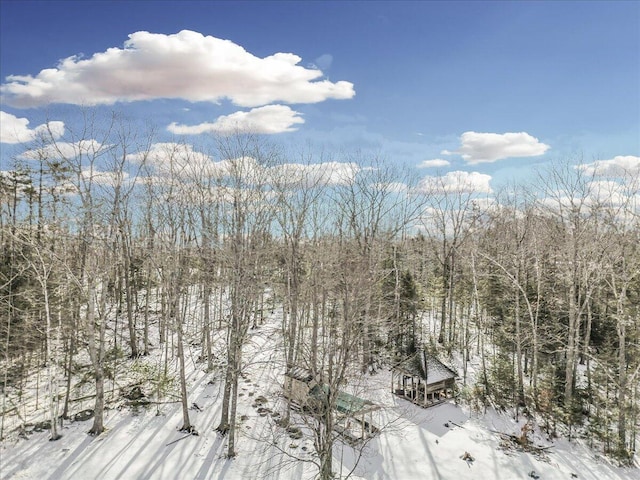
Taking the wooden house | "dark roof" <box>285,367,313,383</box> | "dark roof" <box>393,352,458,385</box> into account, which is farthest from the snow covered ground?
"dark roof" <box>393,352,458,385</box>

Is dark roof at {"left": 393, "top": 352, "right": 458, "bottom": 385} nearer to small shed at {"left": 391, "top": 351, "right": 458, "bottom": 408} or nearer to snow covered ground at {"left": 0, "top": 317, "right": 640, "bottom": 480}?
small shed at {"left": 391, "top": 351, "right": 458, "bottom": 408}

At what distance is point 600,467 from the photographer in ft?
50.9

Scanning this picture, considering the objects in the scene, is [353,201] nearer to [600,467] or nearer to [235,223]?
[235,223]

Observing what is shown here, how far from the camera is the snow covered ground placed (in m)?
14.5

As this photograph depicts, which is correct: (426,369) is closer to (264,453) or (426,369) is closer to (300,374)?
(300,374)

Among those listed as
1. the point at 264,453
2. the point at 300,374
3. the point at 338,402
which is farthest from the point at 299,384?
the point at 264,453

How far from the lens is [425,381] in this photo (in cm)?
1997

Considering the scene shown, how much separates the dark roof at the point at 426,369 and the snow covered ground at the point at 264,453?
1.96m

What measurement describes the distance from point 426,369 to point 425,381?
62cm

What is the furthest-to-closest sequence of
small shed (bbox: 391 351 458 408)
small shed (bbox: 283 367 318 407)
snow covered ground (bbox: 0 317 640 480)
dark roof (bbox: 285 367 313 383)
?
small shed (bbox: 391 351 458 408), dark roof (bbox: 285 367 313 383), small shed (bbox: 283 367 318 407), snow covered ground (bbox: 0 317 640 480)

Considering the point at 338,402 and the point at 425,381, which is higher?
the point at 425,381

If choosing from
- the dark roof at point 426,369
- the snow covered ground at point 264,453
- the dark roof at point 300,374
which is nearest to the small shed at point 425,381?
the dark roof at point 426,369

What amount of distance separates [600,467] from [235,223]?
18052 millimetres

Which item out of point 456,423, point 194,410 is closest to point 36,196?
point 194,410
